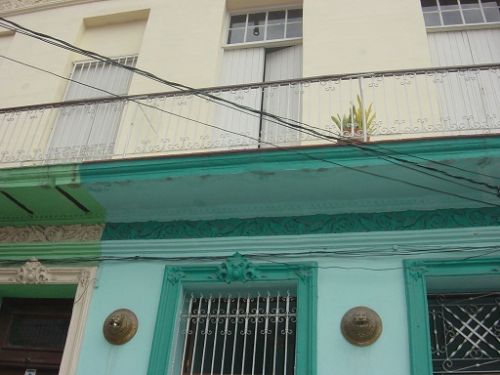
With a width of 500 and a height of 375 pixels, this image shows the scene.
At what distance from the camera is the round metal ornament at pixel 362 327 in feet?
14.7

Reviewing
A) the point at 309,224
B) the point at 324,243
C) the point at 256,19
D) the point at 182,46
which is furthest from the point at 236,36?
the point at 324,243

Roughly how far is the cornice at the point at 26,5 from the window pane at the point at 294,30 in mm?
3372

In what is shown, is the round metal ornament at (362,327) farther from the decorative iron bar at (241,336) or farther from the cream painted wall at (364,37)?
the cream painted wall at (364,37)

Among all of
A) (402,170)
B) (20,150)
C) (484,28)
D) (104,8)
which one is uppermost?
(104,8)

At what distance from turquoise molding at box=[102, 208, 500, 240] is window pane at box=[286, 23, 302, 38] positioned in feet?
9.48

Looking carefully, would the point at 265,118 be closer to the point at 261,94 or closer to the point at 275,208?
the point at 261,94

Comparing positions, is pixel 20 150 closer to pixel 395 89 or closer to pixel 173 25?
pixel 173 25

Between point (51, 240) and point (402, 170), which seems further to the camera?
point (51, 240)

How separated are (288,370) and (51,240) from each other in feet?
9.73

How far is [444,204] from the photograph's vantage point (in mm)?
4957

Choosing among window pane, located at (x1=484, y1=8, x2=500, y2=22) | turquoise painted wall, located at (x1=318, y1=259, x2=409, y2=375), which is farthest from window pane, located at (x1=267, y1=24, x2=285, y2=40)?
turquoise painted wall, located at (x1=318, y1=259, x2=409, y2=375)

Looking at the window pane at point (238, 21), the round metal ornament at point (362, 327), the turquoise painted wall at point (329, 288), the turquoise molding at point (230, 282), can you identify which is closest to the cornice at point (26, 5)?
the window pane at point (238, 21)

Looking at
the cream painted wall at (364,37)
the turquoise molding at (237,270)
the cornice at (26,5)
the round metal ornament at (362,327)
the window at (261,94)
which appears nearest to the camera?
the round metal ornament at (362,327)

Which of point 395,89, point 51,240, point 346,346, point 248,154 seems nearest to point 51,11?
point 51,240
